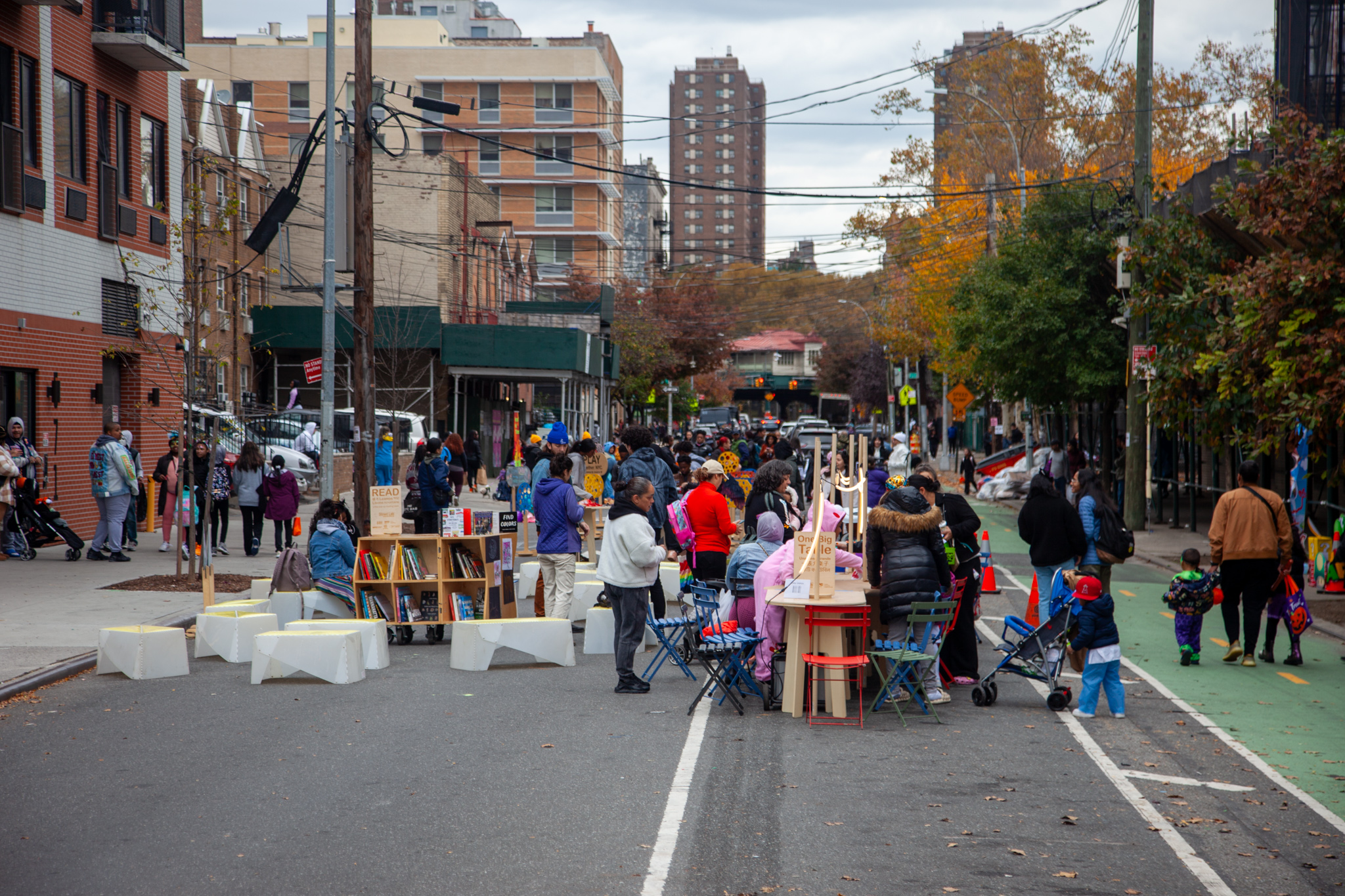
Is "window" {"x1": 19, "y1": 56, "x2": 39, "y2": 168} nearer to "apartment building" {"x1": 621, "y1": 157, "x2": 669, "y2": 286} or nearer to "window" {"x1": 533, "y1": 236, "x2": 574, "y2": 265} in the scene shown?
"window" {"x1": 533, "y1": 236, "x2": 574, "y2": 265}

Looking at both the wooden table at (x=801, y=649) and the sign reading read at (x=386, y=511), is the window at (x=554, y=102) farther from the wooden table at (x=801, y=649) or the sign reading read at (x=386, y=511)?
the wooden table at (x=801, y=649)

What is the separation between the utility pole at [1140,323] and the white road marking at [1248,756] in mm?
12220

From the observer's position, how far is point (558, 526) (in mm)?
12656

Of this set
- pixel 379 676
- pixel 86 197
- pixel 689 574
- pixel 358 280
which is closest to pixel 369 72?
pixel 358 280

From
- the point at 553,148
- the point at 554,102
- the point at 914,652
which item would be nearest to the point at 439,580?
the point at 914,652

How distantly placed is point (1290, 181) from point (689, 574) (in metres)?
7.68

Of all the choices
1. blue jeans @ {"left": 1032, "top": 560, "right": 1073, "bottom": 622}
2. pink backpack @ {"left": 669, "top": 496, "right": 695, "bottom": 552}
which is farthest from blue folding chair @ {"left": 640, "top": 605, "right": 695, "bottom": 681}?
blue jeans @ {"left": 1032, "top": 560, "right": 1073, "bottom": 622}

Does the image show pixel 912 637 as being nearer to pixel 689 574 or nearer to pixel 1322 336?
pixel 689 574

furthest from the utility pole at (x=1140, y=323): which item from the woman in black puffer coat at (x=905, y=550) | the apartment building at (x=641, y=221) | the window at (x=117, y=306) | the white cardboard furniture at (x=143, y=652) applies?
the apartment building at (x=641, y=221)

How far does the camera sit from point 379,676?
10938 mm

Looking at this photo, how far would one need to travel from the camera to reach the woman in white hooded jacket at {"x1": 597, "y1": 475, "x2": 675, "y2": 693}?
10.2 meters

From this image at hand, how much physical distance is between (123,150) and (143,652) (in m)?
14.8

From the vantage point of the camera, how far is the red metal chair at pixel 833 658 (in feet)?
30.1

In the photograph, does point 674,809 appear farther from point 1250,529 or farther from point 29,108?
point 29,108
